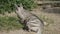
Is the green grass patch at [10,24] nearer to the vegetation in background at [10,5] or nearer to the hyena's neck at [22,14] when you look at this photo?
the hyena's neck at [22,14]

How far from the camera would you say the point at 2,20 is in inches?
316

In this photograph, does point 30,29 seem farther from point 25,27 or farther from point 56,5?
point 56,5

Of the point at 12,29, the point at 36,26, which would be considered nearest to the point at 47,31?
the point at 36,26

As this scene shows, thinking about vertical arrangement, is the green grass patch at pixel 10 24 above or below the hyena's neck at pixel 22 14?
below

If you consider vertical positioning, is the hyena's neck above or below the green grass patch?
above

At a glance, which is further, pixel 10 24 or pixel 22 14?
pixel 10 24

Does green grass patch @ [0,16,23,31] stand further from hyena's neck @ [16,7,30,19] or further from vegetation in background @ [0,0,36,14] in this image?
vegetation in background @ [0,0,36,14]

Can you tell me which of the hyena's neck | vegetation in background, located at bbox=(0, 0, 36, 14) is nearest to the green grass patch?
the hyena's neck

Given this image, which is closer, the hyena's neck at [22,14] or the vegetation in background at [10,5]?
the hyena's neck at [22,14]

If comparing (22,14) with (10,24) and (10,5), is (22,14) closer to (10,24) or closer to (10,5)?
(10,24)

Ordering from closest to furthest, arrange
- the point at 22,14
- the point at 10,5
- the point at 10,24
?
the point at 22,14
the point at 10,24
the point at 10,5

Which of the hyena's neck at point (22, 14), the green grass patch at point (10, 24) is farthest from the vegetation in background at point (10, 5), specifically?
the hyena's neck at point (22, 14)

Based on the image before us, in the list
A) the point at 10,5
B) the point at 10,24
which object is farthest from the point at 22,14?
the point at 10,5

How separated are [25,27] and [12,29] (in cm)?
49
